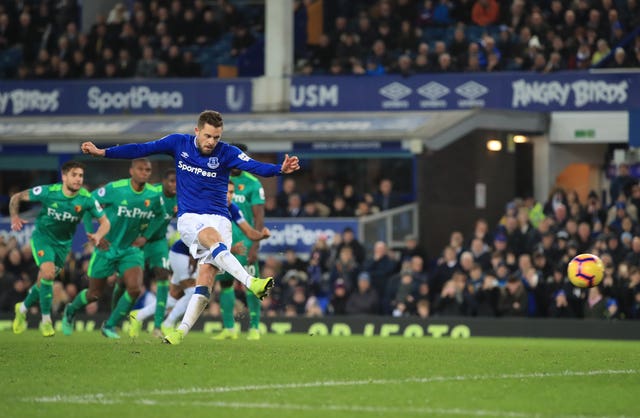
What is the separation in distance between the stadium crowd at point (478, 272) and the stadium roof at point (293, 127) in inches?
81.5

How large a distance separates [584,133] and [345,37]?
5.36m

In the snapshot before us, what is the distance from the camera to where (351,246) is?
83.1 ft

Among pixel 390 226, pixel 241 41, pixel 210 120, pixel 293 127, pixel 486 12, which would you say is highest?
pixel 486 12

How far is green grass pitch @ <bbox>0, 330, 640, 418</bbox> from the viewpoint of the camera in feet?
30.9

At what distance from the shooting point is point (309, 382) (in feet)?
35.6

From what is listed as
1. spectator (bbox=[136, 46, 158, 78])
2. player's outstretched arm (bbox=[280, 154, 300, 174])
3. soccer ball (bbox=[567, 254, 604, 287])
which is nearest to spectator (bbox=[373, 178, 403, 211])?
spectator (bbox=[136, 46, 158, 78])

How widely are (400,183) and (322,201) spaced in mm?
2170

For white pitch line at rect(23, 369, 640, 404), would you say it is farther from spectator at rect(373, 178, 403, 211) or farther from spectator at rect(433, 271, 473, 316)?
spectator at rect(373, 178, 403, 211)

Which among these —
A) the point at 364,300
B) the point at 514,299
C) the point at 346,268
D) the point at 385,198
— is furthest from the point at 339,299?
the point at 385,198

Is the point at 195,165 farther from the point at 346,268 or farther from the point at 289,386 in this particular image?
the point at 346,268

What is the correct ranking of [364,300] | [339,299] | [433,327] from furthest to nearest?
[339,299] < [364,300] < [433,327]

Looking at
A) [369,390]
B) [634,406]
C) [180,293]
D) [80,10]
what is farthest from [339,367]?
[80,10]

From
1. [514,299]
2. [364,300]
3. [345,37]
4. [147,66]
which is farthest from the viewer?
[147,66]

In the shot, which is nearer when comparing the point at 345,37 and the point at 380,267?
the point at 380,267
